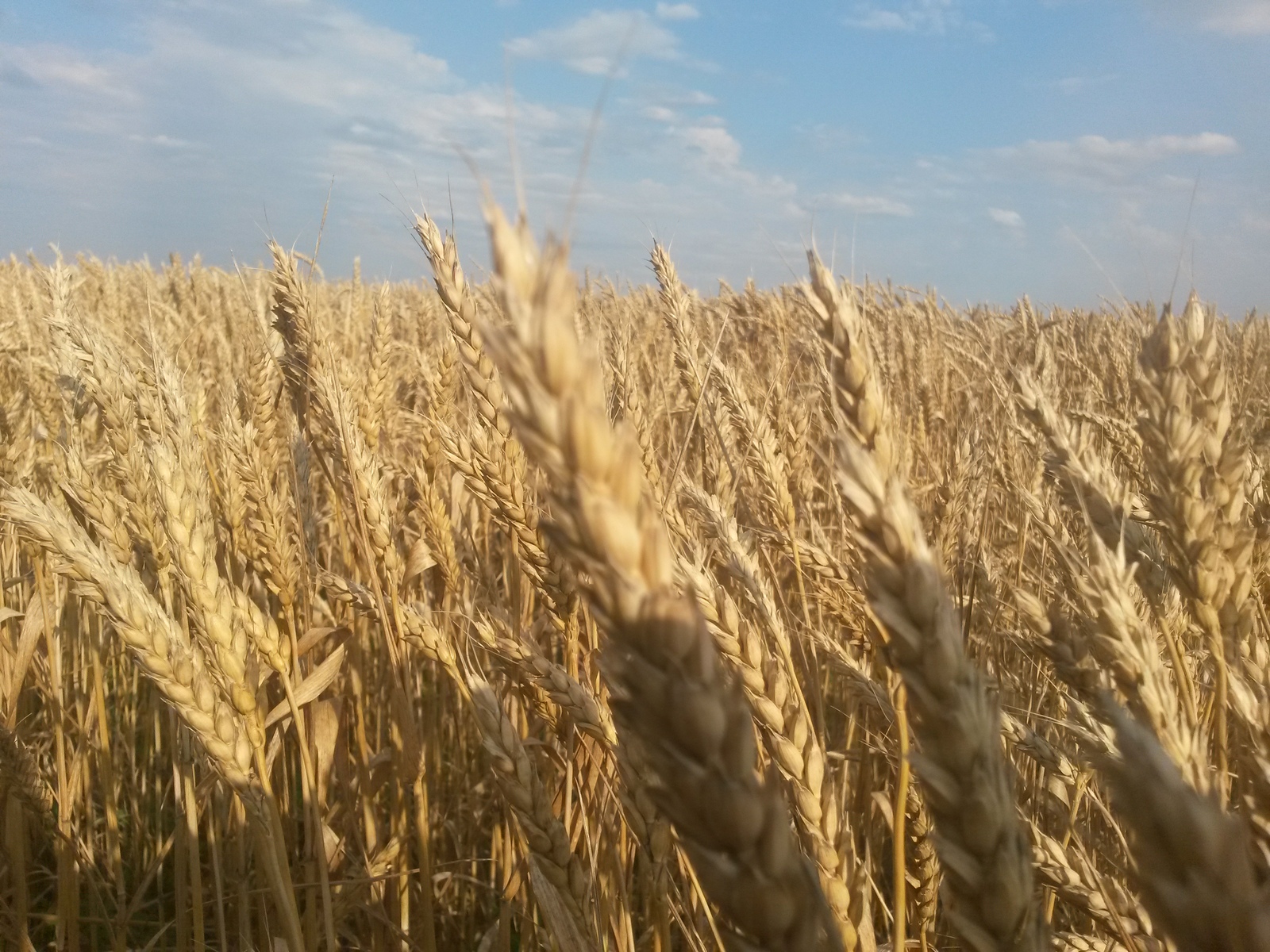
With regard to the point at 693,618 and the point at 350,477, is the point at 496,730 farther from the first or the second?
the point at 693,618

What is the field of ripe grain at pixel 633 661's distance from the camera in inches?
19.6

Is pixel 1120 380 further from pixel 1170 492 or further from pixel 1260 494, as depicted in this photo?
pixel 1170 492

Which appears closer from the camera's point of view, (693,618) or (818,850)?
(693,618)

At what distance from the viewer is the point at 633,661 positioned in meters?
0.50

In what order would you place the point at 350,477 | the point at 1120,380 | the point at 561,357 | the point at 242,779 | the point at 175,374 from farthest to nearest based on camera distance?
1. the point at 1120,380
2. the point at 175,374
3. the point at 350,477
4. the point at 242,779
5. the point at 561,357

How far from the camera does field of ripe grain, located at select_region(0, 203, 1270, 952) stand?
1.63 feet

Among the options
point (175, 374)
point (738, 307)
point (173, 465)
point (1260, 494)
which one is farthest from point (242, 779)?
point (738, 307)

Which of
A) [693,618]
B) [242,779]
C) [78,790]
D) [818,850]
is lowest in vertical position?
[78,790]

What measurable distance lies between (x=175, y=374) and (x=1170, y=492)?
2.09 m

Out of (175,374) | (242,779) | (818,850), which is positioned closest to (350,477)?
(242,779)

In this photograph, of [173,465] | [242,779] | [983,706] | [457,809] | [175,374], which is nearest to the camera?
[983,706]

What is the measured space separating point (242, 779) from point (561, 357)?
1002 millimetres

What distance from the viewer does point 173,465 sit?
143cm

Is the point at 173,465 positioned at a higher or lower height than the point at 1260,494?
lower
